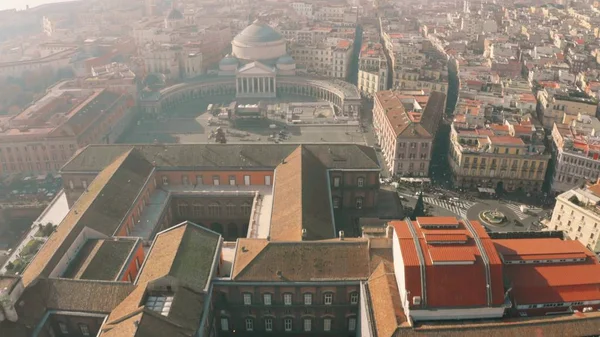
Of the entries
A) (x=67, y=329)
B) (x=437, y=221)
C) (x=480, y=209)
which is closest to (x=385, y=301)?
(x=437, y=221)

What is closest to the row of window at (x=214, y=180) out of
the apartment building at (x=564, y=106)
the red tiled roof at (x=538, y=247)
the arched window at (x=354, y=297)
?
the arched window at (x=354, y=297)

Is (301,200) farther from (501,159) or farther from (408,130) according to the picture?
(501,159)

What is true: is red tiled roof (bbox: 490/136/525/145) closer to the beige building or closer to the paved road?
the paved road

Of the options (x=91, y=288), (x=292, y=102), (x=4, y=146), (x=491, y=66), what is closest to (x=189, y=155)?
(x=91, y=288)

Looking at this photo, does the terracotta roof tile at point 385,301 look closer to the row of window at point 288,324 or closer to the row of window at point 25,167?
the row of window at point 288,324

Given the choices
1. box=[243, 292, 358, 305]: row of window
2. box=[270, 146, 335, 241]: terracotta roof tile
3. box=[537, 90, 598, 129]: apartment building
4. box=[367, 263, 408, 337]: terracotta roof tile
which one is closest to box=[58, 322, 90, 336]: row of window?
box=[243, 292, 358, 305]: row of window

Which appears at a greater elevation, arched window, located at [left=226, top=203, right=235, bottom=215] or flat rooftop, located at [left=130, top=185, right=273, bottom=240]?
flat rooftop, located at [left=130, top=185, right=273, bottom=240]

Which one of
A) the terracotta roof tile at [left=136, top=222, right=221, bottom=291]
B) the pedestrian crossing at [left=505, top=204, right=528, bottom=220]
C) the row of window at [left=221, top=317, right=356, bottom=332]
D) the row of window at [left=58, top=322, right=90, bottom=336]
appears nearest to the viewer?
the row of window at [left=58, top=322, right=90, bottom=336]

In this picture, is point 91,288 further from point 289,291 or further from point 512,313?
point 512,313
